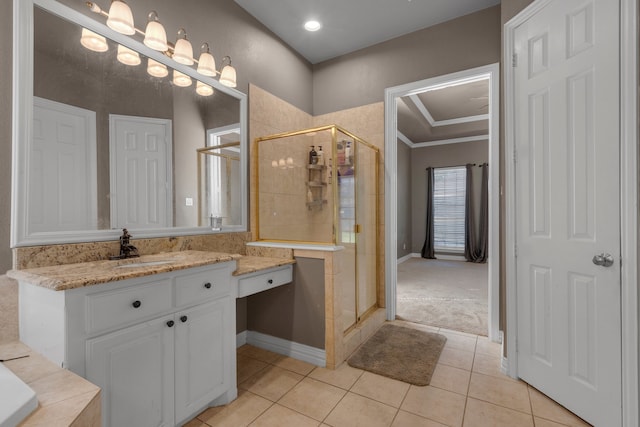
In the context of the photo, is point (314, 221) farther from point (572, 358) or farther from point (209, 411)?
point (572, 358)

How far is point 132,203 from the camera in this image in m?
1.79

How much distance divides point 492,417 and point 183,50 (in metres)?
2.96

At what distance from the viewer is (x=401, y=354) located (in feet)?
7.79

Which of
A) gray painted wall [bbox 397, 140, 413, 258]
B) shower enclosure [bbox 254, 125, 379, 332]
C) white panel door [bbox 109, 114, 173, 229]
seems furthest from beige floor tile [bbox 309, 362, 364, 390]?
gray painted wall [bbox 397, 140, 413, 258]

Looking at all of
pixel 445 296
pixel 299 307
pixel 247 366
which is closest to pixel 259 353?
pixel 247 366

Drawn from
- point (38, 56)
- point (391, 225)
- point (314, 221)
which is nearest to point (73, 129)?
point (38, 56)

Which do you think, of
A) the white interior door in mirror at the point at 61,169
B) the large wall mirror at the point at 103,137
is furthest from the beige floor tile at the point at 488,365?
the white interior door in mirror at the point at 61,169

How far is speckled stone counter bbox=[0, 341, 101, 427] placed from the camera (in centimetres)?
87

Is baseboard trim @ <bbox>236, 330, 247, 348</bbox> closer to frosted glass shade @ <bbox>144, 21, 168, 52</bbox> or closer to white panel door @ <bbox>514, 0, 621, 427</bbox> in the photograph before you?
white panel door @ <bbox>514, 0, 621, 427</bbox>

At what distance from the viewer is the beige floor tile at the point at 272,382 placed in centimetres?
189

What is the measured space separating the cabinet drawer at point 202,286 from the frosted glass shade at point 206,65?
1472mm

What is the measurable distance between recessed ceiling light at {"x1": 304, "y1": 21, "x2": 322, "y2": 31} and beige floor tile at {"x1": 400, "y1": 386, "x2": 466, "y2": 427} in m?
3.14

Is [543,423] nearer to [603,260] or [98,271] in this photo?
Result: [603,260]

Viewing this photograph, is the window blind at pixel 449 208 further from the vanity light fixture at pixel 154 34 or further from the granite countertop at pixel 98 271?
the vanity light fixture at pixel 154 34
